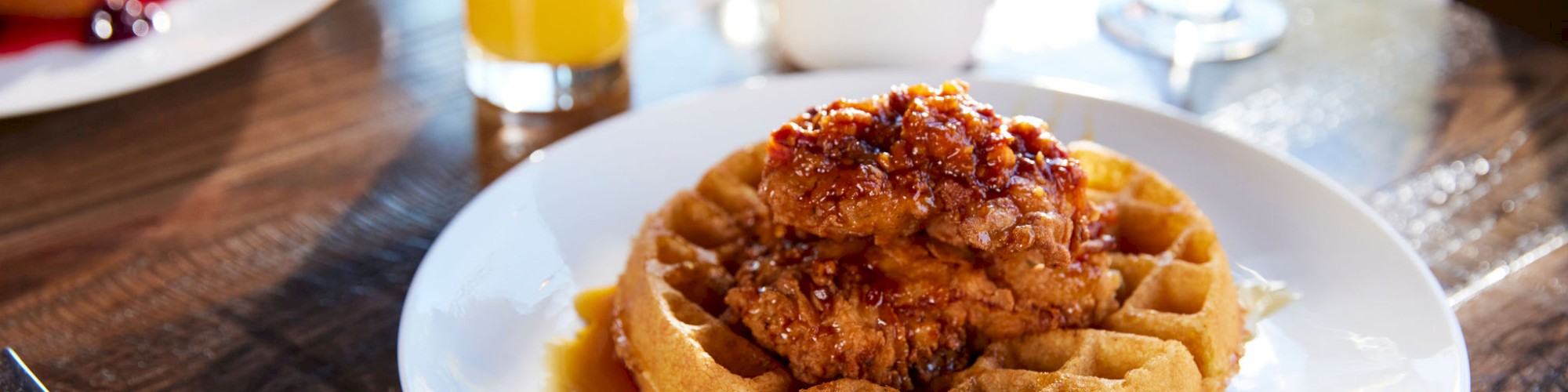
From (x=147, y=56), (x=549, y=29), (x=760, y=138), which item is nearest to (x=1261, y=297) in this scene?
(x=760, y=138)

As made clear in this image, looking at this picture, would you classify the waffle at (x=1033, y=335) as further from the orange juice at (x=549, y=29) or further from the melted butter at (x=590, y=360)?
the orange juice at (x=549, y=29)

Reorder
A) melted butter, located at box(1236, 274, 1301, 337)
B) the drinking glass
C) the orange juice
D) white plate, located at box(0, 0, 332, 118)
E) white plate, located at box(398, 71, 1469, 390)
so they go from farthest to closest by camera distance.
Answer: the drinking glass
the orange juice
white plate, located at box(0, 0, 332, 118)
melted butter, located at box(1236, 274, 1301, 337)
white plate, located at box(398, 71, 1469, 390)

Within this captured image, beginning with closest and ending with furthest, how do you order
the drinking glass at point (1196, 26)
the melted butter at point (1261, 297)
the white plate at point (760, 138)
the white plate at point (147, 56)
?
the white plate at point (760, 138), the melted butter at point (1261, 297), the white plate at point (147, 56), the drinking glass at point (1196, 26)

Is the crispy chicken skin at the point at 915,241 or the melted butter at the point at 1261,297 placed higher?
the crispy chicken skin at the point at 915,241

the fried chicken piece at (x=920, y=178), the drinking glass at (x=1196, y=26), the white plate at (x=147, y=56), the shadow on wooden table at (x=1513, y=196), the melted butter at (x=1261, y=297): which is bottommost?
the shadow on wooden table at (x=1513, y=196)

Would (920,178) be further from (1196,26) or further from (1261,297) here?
(1196,26)

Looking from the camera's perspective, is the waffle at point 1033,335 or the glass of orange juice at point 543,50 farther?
the glass of orange juice at point 543,50

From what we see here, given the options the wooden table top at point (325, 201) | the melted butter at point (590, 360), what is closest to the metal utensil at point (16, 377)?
the wooden table top at point (325, 201)

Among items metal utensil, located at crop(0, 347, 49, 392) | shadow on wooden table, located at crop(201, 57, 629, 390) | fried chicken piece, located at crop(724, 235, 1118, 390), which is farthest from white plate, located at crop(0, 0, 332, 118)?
fried chicken piece, located at crop(724, 235, 1118, 390)

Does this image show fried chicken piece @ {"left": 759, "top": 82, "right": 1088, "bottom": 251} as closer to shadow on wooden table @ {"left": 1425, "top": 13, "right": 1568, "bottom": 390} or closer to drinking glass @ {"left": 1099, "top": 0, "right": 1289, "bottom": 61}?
shadow on wooden table @ {"left": 1425, "top": 13, "right": 1568, "bottom": 390}
